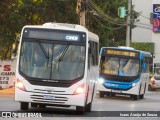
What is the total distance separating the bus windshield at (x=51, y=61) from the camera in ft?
70.3

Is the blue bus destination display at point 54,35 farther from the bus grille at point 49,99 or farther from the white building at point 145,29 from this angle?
the white building at point 145,29

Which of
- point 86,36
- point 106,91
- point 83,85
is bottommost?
point 106,91

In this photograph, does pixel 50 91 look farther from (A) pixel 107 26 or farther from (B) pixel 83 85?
(A) pixel 107 26

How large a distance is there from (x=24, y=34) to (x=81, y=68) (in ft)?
7.11

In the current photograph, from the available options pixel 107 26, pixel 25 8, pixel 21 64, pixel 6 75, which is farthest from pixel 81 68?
pixel 107 26

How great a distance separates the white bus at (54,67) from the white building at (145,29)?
7060 centimetres

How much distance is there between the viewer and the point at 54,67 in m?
21.5

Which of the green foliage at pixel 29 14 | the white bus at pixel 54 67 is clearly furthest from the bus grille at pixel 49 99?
the green foliage at pixel 29 14

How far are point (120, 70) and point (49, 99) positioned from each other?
16.4 meters

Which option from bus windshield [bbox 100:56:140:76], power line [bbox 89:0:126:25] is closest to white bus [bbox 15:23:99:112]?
bus windshield [bbox 100:56:140:76]

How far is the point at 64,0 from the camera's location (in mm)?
52875

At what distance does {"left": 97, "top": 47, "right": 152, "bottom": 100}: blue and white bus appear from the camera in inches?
1460

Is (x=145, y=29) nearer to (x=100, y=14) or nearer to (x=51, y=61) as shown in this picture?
(x=100, y=14)

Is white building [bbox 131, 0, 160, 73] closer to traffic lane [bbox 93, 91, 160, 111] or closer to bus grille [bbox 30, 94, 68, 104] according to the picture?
traffic lane [bbox 93, 91, 160, 111]
